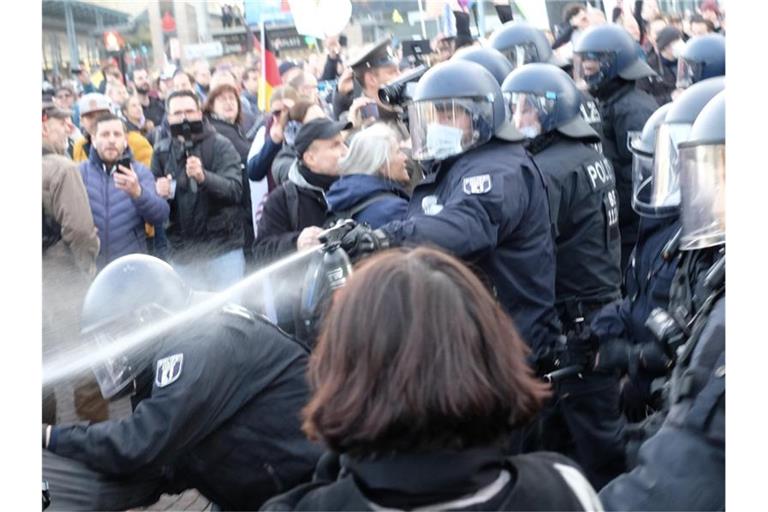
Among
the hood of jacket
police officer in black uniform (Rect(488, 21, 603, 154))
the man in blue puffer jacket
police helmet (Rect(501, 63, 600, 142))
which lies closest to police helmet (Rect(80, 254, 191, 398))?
the hood of jacket

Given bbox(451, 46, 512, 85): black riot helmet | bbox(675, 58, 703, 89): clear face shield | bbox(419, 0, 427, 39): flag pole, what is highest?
bbox(419, 0, 427, 39): flag pole

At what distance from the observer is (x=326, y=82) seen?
8.57 m

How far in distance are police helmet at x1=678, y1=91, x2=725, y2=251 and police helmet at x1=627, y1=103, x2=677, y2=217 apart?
0.83m

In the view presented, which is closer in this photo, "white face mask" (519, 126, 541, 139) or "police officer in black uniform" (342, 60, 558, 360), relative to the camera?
"police officer in black uniform" (342, 60, 558, 360)

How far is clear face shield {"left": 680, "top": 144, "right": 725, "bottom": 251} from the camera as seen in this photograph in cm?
289

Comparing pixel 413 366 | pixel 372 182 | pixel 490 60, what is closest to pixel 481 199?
pixel 372 182

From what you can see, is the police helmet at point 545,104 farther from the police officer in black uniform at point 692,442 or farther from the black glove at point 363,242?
the police officer in black uniform at point 692,442

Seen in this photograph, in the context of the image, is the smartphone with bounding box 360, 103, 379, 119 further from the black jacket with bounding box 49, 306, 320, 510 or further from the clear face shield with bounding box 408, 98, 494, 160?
the black jacket with bounding box 49, 306, 320, 510

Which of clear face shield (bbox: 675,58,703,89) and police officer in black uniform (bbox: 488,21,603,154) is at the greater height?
police officer in black uniform (bbox: 488,21,603,154)

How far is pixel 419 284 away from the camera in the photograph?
177cm
